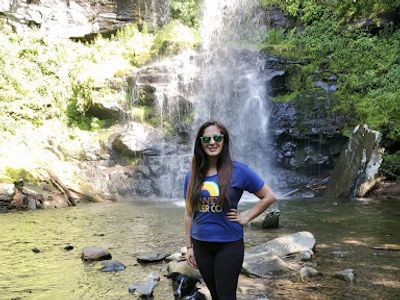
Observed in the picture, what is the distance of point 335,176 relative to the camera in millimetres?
13352

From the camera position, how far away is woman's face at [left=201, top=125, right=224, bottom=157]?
3.04 metres

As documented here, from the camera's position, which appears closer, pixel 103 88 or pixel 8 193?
pixel 8 193

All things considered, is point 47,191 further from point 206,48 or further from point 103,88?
point 206,48

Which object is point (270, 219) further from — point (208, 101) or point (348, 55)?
point (348, 55)

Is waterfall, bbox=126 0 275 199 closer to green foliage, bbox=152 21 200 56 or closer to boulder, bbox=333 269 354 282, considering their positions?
green foliage, bbox=152 21 200 56

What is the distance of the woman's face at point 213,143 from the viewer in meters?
3.04

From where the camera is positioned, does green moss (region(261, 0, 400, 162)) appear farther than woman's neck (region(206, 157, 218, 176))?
Yes

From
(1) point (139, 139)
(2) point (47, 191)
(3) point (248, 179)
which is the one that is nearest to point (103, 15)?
(1) point (139, 139)

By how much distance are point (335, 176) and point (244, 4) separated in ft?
43.3

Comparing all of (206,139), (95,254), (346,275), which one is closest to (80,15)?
(95,254)

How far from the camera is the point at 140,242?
731 centimetres

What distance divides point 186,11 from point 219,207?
21.8 metres

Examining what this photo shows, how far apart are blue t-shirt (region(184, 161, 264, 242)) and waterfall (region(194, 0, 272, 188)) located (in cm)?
1217

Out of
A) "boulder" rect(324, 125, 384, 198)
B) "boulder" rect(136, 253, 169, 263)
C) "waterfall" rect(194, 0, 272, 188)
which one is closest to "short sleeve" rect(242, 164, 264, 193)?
"boulder" rect(136, 253, 169, 263)
